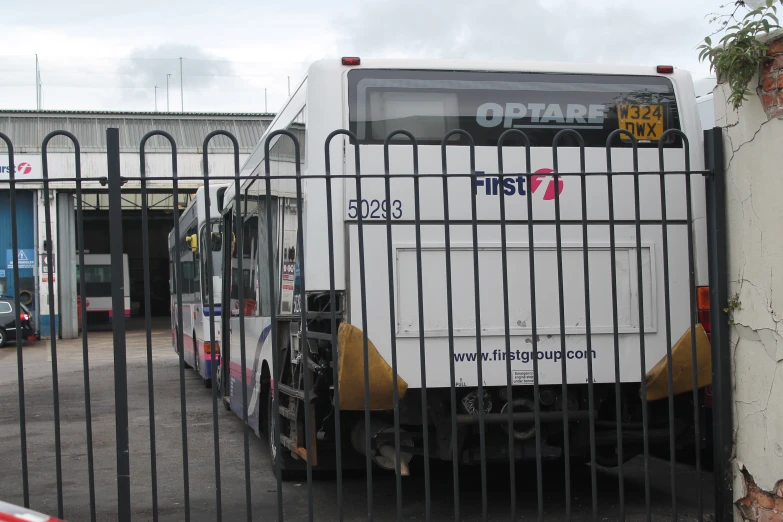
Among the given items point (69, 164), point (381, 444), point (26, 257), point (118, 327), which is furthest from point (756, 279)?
point (26, 257)

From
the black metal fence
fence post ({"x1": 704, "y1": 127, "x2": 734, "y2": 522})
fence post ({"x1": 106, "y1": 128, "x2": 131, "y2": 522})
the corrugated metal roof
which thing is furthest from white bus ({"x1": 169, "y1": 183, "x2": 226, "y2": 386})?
the corrugated metal roof

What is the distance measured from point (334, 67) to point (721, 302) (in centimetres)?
301

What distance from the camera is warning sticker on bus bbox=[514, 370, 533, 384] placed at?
6.05 m

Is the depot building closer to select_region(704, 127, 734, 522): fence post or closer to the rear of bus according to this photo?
the rear of bus

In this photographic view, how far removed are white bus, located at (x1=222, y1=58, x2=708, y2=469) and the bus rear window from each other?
0.03 feet

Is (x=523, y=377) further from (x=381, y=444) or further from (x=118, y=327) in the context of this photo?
(x=118, y=327)

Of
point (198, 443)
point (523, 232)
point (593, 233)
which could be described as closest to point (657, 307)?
point (593, 233)

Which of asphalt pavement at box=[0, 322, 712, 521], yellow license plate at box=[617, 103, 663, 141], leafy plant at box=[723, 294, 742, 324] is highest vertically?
yellow license plate at box=[617, 103, 663, 141]

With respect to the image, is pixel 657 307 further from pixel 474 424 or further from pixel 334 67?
pixel 334 67

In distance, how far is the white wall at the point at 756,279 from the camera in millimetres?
5000

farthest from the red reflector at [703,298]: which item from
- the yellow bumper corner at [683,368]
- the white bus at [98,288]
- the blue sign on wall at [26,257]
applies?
the white bus at [98,288]

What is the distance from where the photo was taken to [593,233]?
6250mm

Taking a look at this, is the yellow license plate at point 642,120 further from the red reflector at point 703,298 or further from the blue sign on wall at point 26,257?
the blue sign on wall at point 26,257

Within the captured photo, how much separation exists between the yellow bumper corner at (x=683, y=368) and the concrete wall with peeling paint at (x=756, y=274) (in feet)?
1.72
